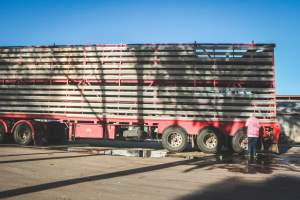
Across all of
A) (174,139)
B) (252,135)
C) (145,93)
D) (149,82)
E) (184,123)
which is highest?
(149,82)

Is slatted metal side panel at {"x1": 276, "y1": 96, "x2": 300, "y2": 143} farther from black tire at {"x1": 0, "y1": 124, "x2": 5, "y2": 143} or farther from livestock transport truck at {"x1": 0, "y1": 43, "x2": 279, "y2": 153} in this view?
black tire at {"x1": 0, "y1": 124, "x2": 5, "y2": 143}

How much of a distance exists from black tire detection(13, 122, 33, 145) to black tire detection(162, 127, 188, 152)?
6278mm

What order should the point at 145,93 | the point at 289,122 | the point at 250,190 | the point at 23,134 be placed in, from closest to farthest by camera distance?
1. the point at 250,190
2. the point at 145,93
3. the point at 23,134
4. the point at 289,122

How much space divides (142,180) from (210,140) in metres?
6.67

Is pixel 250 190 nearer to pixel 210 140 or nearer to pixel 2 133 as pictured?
pixel 210 140

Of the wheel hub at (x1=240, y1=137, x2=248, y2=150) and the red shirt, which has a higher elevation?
the red shirt

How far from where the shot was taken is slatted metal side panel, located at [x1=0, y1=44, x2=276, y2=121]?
1366cm

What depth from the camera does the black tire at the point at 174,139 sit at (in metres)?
13.7

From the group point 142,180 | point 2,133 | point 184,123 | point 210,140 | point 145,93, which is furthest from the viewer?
point 2,133

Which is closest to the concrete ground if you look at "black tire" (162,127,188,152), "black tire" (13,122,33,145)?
"black tire" (162,127,188,152)

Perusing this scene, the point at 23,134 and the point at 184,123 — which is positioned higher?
the point at 184,123

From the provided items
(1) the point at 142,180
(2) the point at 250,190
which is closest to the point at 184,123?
(1) the point at 142,180

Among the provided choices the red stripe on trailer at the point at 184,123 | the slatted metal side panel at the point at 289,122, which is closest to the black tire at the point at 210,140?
the red stripe on trailer at the point at 184,123

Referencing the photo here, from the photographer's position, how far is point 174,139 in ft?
45.6
